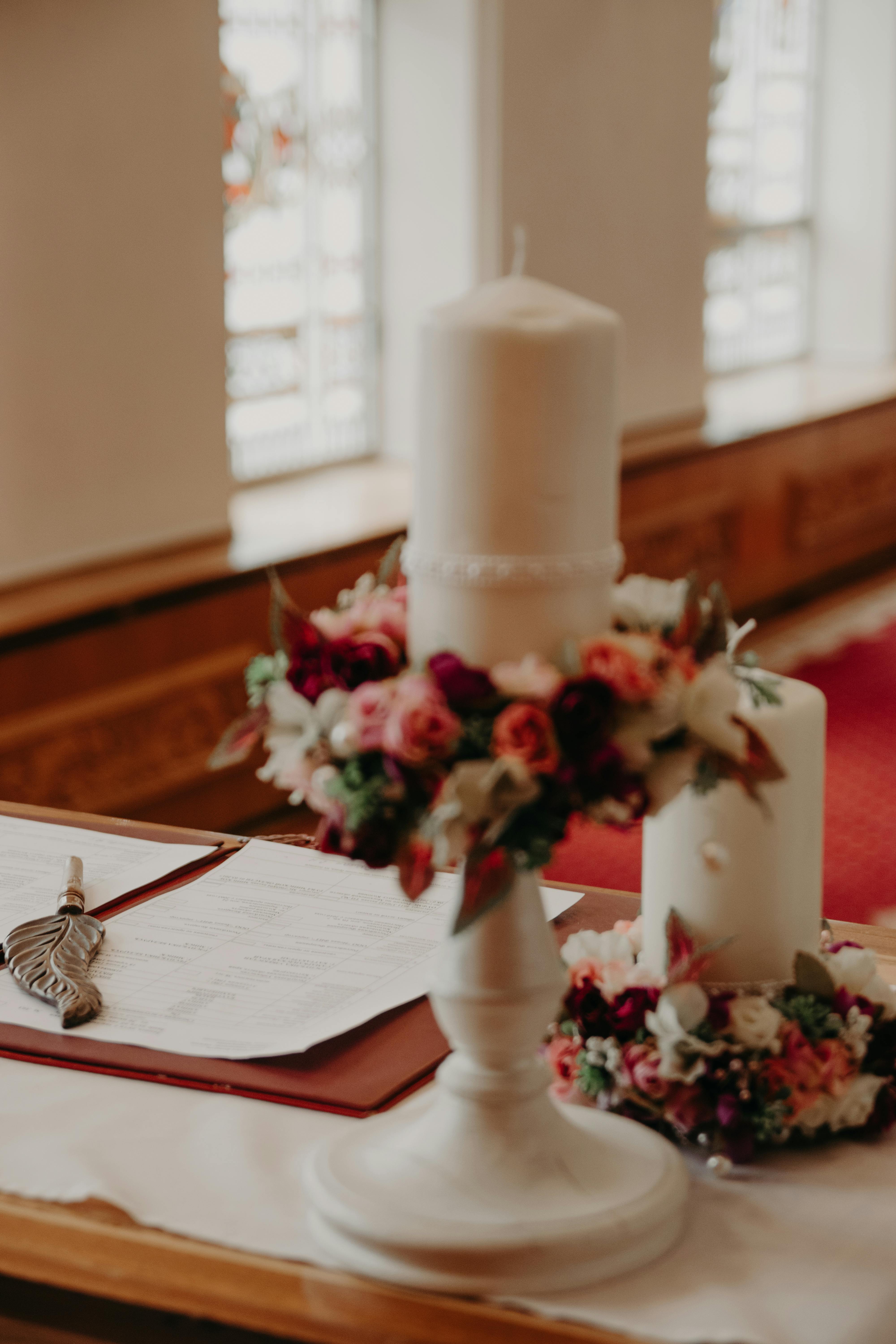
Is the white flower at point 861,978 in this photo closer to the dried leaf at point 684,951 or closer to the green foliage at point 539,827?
the dried leaf at point 684,951

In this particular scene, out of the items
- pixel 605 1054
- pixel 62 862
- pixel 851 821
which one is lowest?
pixel 851 821

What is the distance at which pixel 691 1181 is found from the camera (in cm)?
109

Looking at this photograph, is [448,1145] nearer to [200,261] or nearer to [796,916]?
[796,916]

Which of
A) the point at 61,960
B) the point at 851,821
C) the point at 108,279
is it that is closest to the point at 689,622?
the point at 61,960

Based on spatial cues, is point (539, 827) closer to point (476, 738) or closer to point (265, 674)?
point (476, 738)

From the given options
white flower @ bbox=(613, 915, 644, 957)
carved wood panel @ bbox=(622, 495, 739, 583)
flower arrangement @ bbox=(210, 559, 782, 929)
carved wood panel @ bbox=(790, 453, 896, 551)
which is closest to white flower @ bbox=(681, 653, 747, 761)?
flower arrangement @ bbox=(210, 559, 782, 929)

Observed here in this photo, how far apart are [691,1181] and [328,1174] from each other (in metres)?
0.25

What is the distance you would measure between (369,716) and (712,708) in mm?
188

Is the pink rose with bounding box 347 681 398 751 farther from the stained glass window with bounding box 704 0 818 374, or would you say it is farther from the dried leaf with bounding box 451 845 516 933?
the stained glass window with bounding box 704 0 818 374

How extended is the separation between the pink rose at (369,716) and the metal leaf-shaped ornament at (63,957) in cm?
52

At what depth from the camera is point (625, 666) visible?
0.89 m

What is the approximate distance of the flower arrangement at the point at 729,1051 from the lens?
1.09 meters

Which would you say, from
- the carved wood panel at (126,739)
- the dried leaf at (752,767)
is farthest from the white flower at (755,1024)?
the carved wood panel at (126,739)

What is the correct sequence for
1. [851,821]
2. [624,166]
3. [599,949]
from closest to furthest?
[599,949] → [851,821] → [624,166]
